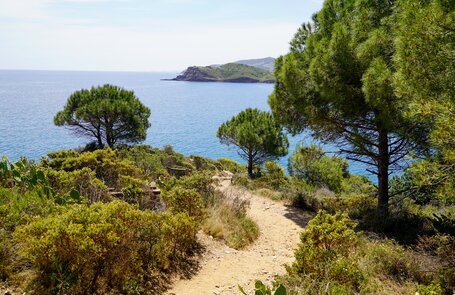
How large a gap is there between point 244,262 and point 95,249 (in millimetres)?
3214

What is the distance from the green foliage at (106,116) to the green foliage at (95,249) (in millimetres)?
22532

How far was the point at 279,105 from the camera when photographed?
1249 cm

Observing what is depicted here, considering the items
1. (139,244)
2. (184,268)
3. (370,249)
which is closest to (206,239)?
(184,268)

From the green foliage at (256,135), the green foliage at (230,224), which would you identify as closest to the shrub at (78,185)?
the green foliage at (230,224)

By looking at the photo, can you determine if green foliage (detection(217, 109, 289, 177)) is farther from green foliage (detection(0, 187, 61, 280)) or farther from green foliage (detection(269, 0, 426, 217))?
green foliage (detection(0, 187, 61, 280))

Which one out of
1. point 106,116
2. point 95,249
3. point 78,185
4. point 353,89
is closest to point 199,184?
point 78,185

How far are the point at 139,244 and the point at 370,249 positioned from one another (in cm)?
403

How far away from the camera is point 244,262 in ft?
21.3

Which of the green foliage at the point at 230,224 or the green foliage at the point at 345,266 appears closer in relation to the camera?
the green foliage at the point at 345,266

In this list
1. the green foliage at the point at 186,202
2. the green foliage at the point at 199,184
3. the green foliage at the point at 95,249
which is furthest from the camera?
the green foliage at the point at 199,184

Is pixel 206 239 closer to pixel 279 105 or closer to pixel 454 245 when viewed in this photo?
pixel 454 245

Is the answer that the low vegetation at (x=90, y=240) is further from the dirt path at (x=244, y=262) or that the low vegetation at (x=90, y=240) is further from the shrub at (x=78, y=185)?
the dirt path at (x=244, y=262)

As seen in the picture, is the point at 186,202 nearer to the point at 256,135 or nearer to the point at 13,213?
the point at 13,213

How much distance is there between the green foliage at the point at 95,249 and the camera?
404cm
